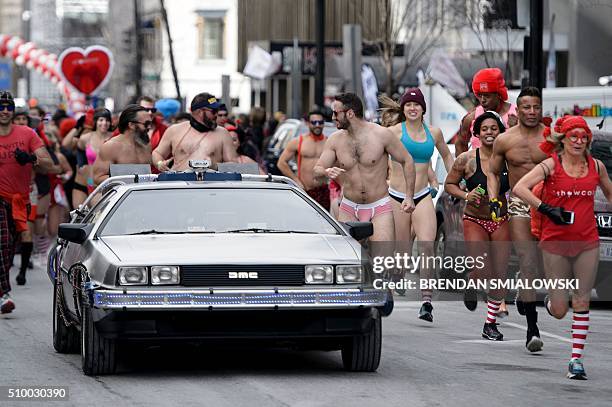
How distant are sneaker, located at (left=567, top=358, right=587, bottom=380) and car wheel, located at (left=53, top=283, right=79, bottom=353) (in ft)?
11.4

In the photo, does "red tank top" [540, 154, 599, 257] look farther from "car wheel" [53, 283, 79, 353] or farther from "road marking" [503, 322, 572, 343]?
"car wheel" [53, 283, 79, 353]

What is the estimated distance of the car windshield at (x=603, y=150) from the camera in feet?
55.9

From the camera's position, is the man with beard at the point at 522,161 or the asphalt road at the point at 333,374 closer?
the asphalt road at the point at 333,374

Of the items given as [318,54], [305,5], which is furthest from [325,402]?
[305,5]

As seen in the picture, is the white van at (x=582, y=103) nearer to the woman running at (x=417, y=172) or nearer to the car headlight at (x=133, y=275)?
the woman running at (x=417, y=172)

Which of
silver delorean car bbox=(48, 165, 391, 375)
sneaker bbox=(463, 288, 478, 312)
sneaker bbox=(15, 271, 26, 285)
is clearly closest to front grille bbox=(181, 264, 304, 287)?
silver delorean car bbox=(48, 165, 391, 375)

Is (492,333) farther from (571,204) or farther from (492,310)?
(571,204)

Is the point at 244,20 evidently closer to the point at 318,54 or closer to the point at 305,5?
the point at 305,5

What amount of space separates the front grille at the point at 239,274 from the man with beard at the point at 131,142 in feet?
19.9

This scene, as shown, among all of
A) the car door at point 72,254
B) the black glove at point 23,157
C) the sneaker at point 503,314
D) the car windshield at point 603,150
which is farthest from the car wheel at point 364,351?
the car windshield at point 603,150

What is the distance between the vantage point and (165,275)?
32.8 feet

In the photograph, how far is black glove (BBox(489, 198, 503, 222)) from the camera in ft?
41.1

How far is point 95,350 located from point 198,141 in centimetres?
524

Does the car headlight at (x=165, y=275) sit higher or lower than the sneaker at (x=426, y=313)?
higher
